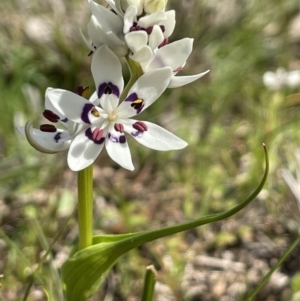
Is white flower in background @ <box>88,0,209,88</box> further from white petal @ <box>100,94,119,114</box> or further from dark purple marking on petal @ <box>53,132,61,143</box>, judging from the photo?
dark purple marking on petal @ <box>53,132,61,143</box>

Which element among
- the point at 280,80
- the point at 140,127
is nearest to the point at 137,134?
the point at 140,127

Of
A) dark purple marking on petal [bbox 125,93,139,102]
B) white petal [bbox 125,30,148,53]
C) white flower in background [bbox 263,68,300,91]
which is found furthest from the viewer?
white flower in background [bbox 263,68,300,91]

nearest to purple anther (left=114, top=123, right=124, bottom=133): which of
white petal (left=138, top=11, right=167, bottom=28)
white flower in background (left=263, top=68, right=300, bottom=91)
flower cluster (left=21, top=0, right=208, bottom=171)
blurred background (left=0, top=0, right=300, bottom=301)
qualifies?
flower cluster (left=21, top=0, right=208, bottom=171)

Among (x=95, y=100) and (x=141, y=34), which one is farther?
(x=95, y=100)

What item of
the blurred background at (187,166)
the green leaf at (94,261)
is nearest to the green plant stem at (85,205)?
the green leaf at (94,261)

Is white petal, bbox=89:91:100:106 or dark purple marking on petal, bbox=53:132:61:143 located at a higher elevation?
white petal, bbox=89:91:100:106

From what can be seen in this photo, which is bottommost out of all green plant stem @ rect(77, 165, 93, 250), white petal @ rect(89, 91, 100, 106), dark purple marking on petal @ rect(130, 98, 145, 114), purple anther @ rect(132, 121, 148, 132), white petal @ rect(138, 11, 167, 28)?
green plant stem @ rect(77, 165, 93, 250)

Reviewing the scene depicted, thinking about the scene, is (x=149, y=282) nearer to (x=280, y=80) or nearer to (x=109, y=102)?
(x=109, y=102)

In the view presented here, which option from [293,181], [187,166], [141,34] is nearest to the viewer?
[141,34]
